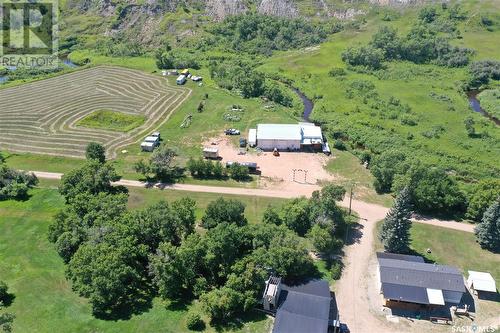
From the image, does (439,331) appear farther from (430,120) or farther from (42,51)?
(42,51)

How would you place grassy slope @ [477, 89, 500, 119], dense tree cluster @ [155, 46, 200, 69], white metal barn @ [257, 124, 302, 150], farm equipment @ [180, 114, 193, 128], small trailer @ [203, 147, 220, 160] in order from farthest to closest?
dense tree cluster @ [155, 46, 200, 69]
grassy slope @ [477, 89, 500, 119]
farm equipment @ [180, 114, 193, 128]
white metal barn @ [257, 124, 302, 150]
small trailer @ [203, 147, 220, 160]

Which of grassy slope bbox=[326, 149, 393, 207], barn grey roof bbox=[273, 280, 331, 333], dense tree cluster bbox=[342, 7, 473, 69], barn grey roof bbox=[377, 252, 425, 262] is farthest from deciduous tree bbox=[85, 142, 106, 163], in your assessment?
dense tree cluster bbox=[342, 7, 473, 69]

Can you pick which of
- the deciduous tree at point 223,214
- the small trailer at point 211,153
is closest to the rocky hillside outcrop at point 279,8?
the small trailer at point 211,153

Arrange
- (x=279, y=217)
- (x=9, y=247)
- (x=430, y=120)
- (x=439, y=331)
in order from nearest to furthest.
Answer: (x=439, y=331)
(x=9, y=247)
(x=279, y=217)
(x=430, y=120)

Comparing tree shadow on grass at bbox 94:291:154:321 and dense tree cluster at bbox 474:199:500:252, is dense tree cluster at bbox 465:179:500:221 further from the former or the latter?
tree shadow on grass at bbox 94:291:154:321

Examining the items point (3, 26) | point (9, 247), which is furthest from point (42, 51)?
point (9, 247)

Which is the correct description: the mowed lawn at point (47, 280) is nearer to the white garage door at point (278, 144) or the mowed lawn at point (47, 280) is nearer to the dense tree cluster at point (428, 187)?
the white garage door at point (278, 144)
